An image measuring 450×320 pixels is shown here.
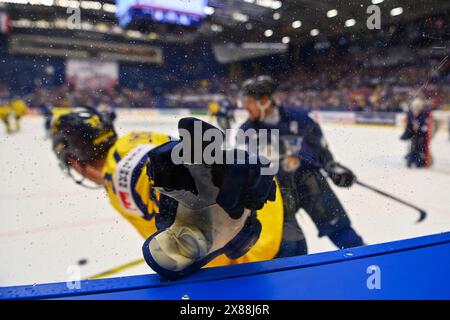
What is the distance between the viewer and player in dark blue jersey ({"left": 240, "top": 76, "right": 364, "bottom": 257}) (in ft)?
2.75

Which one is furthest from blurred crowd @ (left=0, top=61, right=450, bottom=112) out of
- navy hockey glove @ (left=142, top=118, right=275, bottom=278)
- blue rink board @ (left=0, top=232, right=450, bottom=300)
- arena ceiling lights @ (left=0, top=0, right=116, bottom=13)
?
A: blue rink board @ (left=0, top=232, right=450, bottom=300)

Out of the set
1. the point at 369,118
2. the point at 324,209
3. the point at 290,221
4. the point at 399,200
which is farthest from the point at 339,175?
the point at 369,118

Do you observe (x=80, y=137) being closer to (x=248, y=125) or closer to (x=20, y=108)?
(x=248, y=125)

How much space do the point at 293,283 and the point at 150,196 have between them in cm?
32

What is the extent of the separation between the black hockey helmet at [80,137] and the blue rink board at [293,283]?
1.23ft

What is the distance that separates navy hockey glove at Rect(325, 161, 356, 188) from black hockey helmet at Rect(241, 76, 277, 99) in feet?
1.00

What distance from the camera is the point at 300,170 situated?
2.89 ft

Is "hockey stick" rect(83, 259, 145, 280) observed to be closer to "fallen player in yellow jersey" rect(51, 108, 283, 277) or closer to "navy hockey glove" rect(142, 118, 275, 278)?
"fallen player in yellow jersey" rect(51, 108, 283, 277)

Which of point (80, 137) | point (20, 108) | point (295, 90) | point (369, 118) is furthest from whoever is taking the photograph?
point (369, 118)

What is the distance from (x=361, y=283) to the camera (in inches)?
19.7

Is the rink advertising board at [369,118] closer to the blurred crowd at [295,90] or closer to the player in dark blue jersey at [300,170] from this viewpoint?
the blurred crowd at [295,90]

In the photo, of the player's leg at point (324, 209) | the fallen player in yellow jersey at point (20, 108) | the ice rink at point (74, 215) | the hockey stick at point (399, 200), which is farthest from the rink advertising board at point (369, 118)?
the fallen player in yellow jersey at point (20, 108)
